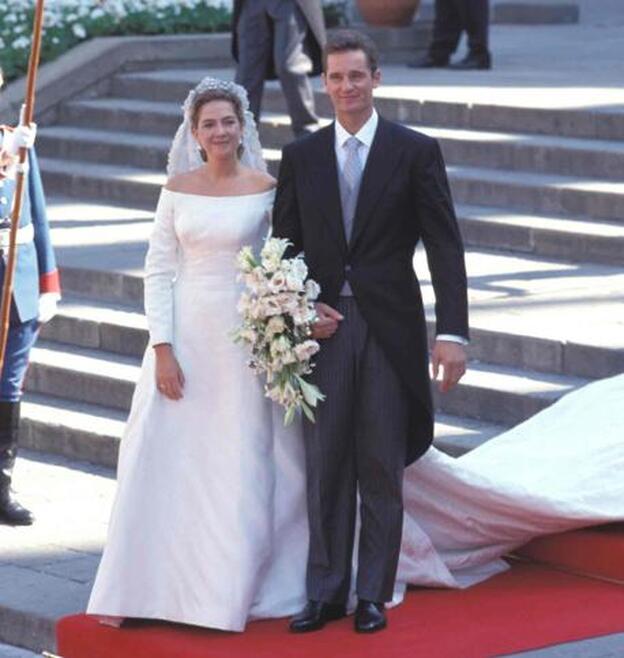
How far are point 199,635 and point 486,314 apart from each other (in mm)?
3181

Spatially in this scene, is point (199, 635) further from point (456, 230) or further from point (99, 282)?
point (99, 282)

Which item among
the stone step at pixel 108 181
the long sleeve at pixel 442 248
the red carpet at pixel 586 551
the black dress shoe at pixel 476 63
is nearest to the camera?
the long sleeve at pixel 442 248

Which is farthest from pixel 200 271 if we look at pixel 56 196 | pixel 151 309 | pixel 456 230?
pixel 56 196

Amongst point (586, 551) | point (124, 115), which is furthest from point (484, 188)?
point (586, 551)

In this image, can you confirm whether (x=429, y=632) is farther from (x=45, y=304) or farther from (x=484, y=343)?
(x=484, y=343)

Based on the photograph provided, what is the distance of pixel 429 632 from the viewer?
712 cm

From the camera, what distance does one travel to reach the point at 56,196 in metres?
14.0

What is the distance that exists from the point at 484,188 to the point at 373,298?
5179 mm

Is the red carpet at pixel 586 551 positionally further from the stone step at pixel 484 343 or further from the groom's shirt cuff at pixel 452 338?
the stone step at pixel 484 343

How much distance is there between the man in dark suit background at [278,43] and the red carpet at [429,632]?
5585 mm

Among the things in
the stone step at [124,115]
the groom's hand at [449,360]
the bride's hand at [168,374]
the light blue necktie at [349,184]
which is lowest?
the stone step at [124,115]

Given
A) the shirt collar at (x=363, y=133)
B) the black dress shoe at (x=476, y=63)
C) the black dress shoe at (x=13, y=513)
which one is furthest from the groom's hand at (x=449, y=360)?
the black dress shoe at (x=476, y=63)

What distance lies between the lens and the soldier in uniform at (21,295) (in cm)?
865

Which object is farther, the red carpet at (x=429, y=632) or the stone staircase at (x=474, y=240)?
the stone staircase at (x=474, y=240)
